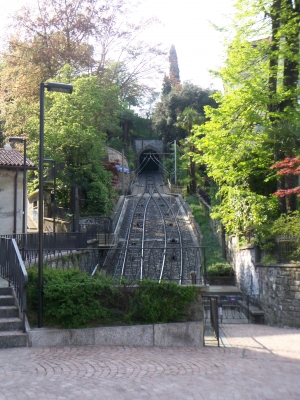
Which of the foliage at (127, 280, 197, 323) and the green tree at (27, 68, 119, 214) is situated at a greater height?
the green tree at (27, 68, 119, 214)

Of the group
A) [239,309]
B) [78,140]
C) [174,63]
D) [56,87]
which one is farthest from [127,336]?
[174,63]

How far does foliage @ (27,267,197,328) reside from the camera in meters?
8.69

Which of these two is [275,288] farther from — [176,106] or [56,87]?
[176,106]

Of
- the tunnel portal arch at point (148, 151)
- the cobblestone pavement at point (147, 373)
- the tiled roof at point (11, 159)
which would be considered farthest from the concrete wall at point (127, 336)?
the tunnel portal arch at point (148, 151)

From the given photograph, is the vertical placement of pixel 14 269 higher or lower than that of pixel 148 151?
lower

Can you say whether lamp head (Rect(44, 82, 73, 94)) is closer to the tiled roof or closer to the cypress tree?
the tiled roof

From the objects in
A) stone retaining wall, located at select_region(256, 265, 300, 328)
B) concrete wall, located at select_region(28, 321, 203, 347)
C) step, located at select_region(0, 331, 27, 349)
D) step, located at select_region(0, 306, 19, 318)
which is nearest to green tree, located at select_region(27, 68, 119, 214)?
stone retaining wall, located at select_region(256, 265, 300, 328)

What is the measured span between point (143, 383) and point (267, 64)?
1385cm

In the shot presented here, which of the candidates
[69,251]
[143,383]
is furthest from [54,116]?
[143,383]

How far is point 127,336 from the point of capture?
8.78 metres

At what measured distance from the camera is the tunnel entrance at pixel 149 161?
6872 centimetres

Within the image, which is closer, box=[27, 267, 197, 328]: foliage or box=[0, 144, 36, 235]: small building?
box=[27, 267, 197, 328]: foliage

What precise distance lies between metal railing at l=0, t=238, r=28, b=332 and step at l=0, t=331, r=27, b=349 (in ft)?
0.72

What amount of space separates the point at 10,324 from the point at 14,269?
1388 mm
